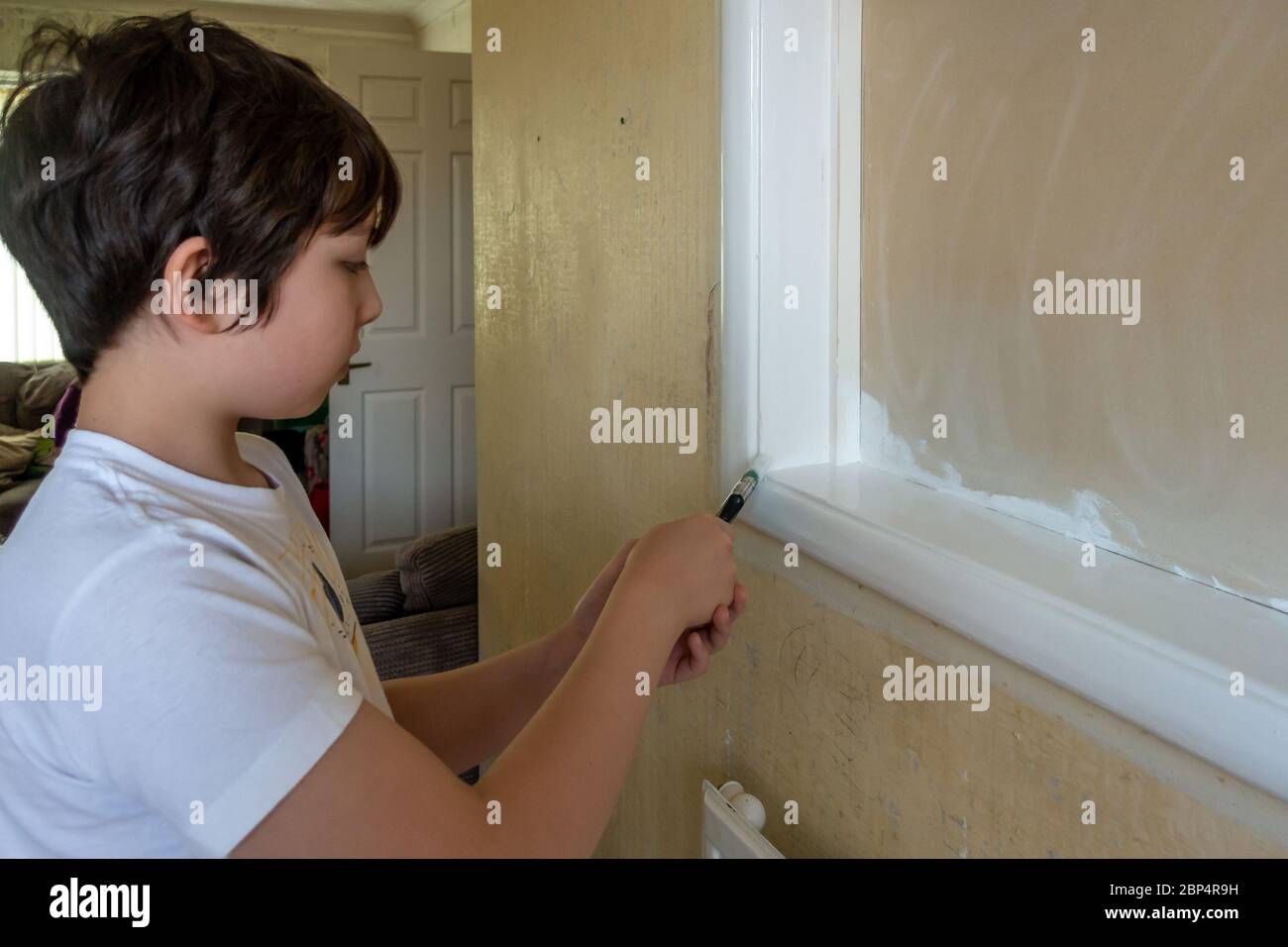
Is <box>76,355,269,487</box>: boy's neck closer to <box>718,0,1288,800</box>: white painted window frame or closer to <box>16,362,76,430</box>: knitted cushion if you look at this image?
<box>718,0,1288,800</box>: white painted window frame

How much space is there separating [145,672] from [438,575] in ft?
6.39

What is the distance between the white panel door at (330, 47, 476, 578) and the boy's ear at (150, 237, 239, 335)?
11.1 feet

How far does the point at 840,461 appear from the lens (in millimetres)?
1051

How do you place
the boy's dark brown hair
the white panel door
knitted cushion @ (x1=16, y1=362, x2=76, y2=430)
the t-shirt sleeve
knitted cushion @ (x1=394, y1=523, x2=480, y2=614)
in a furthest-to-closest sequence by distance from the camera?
knitted cushion @ (x1=16, y1=362, x2=76, y2=430) < the white panel door < knitted cushion @ (x1=394, y1=523, x2=480, y2=614) < the boy's dark brown hair < the t-shirt sleeve

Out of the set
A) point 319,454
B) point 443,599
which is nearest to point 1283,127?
point 443,599

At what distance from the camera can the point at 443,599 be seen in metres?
2.51


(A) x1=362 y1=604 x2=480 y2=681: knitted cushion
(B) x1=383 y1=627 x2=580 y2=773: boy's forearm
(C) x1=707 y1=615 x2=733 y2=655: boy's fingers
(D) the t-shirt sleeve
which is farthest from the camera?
(A) x1=362 y1=604 x2=480 y2=681: knitted cushion

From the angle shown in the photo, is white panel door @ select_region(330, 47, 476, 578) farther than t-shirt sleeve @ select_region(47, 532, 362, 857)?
Yes

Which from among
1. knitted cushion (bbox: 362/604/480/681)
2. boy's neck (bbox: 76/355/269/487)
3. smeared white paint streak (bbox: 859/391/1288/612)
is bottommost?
knitted cushion (bbox: 362/604/480/681)

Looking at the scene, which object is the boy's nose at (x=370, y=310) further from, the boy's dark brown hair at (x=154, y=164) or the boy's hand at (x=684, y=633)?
the boy's hand at (x=684, y=633)

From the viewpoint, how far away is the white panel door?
13.2 ft

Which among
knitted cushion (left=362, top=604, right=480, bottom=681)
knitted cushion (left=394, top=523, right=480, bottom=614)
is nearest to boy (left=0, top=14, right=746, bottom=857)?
knitted cushion (left=362, top=604, right=480, bottom=681)

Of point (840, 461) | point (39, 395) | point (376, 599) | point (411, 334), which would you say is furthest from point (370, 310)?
point (39, 395)

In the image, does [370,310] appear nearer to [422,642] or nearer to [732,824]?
[732,824]
